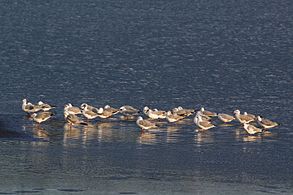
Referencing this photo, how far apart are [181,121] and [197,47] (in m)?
13.7

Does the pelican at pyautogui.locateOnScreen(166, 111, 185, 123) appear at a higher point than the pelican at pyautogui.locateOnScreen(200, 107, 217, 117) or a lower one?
lower

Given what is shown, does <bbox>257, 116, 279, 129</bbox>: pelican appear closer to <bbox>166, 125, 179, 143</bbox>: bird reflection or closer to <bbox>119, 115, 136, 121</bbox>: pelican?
<bbox>166, 125, 179, 143</bbox>: bird reflection

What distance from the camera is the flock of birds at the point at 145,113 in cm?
2603

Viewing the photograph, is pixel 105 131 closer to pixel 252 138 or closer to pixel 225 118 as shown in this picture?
pixel 225 118

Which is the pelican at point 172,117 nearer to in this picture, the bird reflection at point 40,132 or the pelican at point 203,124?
the pelican at point 203,124

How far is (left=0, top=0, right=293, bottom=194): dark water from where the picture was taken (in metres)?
20.6

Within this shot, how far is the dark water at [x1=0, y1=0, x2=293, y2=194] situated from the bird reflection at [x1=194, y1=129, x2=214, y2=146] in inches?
2.2

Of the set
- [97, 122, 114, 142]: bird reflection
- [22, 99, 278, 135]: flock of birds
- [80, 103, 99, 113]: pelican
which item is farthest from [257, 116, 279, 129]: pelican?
[80, 103, 99, 113]: pelican

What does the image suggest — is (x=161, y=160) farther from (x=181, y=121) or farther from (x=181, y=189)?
(x=181, y=121)

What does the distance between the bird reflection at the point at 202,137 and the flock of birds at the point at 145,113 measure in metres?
0.17

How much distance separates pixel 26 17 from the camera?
156 feet

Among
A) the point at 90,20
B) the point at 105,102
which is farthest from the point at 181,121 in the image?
the point at 90,20

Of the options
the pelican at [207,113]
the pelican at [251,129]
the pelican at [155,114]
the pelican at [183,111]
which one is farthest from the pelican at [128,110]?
the pelican at [251,129]

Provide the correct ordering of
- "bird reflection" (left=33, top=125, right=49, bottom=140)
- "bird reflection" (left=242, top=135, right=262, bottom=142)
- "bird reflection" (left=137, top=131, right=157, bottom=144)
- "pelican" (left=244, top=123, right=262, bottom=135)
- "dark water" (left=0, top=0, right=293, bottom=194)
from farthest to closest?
"pelican" (left=244, top=123, right=262, bottom=135) < "bird reflection" (left=242, top=135, right=262, bottom=142) < "bird reflection" (left=33, top=125, right=49, bottom=140) < "bird reflection" (left=137, top=131, right=157, bottom=144) < "dark water" (left=0, top=0, right=293, bottom=194)
